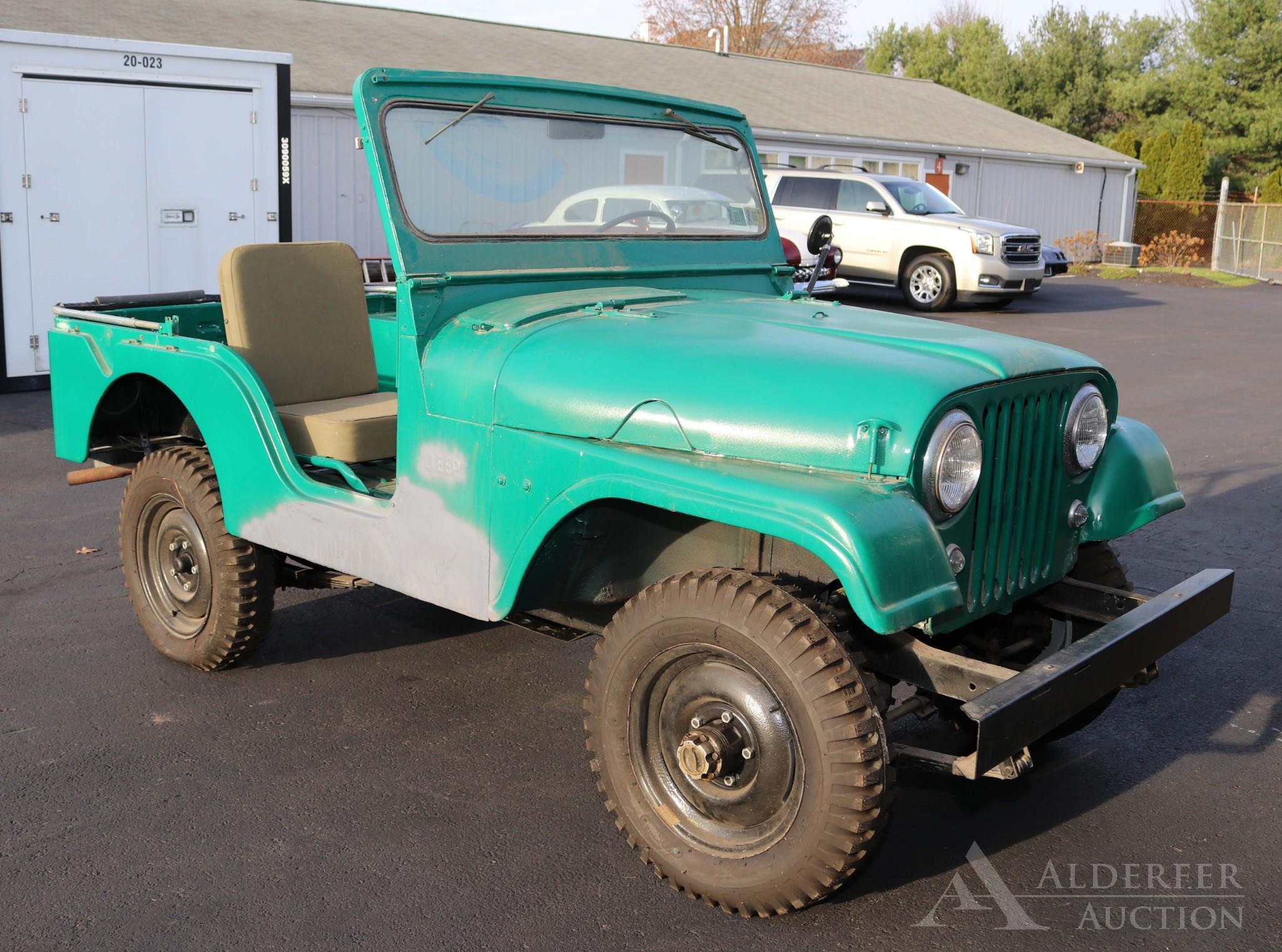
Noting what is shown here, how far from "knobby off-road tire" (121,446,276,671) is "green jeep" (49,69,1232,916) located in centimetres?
1

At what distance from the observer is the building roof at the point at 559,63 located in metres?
15.3

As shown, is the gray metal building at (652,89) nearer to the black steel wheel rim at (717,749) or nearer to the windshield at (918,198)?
the windshield at (918,198)

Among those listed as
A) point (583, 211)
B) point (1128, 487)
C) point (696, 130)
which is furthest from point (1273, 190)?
point (583, 211)

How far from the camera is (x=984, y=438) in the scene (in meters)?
2.97

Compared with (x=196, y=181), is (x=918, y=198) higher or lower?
higher

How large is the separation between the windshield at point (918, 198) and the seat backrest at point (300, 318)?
43.7 ft

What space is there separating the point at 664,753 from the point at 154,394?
9.10ft

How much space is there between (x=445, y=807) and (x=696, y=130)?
95.5 inches

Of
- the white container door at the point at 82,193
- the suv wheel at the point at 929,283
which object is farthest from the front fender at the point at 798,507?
the suv wheel at the point at 929,283

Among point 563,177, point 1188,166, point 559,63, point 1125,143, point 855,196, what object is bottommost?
point 563,177

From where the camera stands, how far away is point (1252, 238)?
25.3 meters

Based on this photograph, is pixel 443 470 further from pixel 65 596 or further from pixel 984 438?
pixel 65 596

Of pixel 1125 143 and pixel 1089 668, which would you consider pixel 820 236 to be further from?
pixel 1125 143

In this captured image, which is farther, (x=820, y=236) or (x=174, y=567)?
(x=820, y=236)
